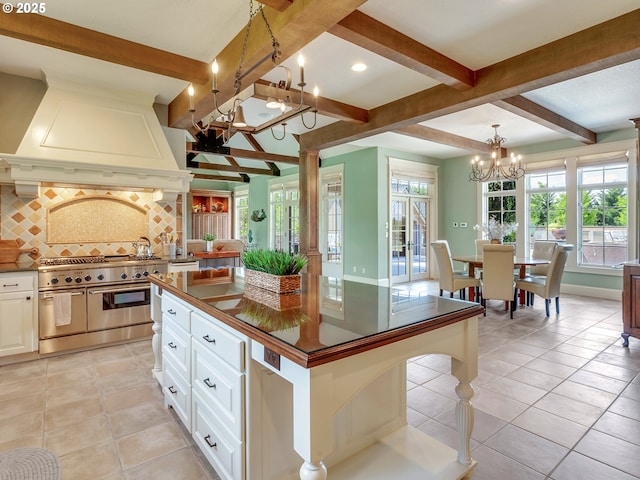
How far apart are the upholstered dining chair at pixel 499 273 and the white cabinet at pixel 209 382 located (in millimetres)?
3861

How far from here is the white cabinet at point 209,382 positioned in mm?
1482

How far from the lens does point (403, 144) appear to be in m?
7.15

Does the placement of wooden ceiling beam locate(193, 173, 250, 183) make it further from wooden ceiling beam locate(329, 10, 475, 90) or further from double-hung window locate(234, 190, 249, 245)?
wooden ceiling beam locate(329, 10, 475, 90)

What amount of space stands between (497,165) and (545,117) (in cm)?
129

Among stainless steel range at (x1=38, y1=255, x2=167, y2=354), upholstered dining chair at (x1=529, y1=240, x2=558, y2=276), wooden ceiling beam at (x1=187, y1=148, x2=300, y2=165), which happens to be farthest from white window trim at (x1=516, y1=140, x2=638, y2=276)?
stainless steel range at (x1=38, y1=255, x2=167, y2=354)

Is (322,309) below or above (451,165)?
below

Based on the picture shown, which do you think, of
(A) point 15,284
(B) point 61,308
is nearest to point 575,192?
(B) point 61,308

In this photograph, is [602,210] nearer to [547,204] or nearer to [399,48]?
[547,204]

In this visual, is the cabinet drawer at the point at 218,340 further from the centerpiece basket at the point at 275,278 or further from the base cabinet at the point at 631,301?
the base cabinet at the point at 631,301

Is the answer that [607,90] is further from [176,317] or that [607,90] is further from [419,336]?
[176,317]

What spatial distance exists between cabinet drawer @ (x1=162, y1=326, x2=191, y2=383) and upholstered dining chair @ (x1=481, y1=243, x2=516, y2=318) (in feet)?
12.6

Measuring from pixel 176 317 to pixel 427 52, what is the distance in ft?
9.93

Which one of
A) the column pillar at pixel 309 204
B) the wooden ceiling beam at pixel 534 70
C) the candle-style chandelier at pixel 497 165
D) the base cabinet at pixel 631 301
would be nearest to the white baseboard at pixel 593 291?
the candle-style chandelier at pixel 497 165

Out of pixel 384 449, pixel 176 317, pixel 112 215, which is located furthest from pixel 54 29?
pixel 384 449
